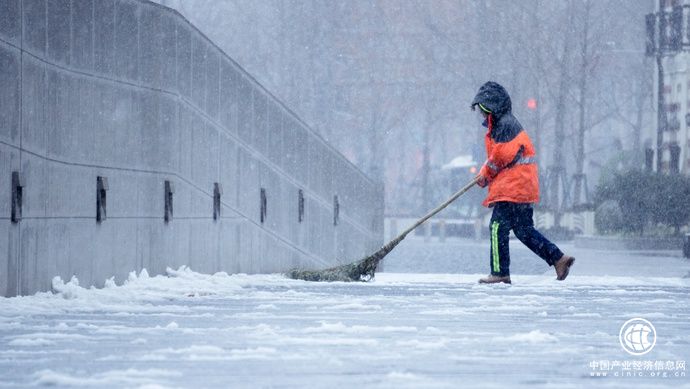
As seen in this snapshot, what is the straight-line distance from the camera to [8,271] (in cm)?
1033

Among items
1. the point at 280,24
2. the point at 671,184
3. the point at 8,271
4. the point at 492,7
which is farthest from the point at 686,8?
the point at 8,271

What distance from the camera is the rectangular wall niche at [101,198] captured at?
12.1 meters

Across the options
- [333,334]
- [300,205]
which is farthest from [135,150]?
[300,205]

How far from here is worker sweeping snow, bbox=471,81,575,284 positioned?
13.9 m

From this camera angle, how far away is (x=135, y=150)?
12.9m

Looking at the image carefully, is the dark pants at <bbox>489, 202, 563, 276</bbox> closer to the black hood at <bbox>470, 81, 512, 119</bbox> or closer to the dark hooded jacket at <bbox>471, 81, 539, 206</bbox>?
the dark hooded jacket at <bbox>471, 81, 539, 206</bbox>

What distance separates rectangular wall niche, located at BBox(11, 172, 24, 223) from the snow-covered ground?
55cm

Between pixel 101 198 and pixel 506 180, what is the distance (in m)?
3.69

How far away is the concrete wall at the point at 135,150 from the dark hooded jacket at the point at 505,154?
2.56m

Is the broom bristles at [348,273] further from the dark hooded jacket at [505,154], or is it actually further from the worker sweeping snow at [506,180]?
the dark hooded jacket at [505,154]

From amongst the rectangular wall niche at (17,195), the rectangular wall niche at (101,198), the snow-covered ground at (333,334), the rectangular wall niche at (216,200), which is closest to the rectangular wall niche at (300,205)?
the rectangular wall niche at (216,200)
